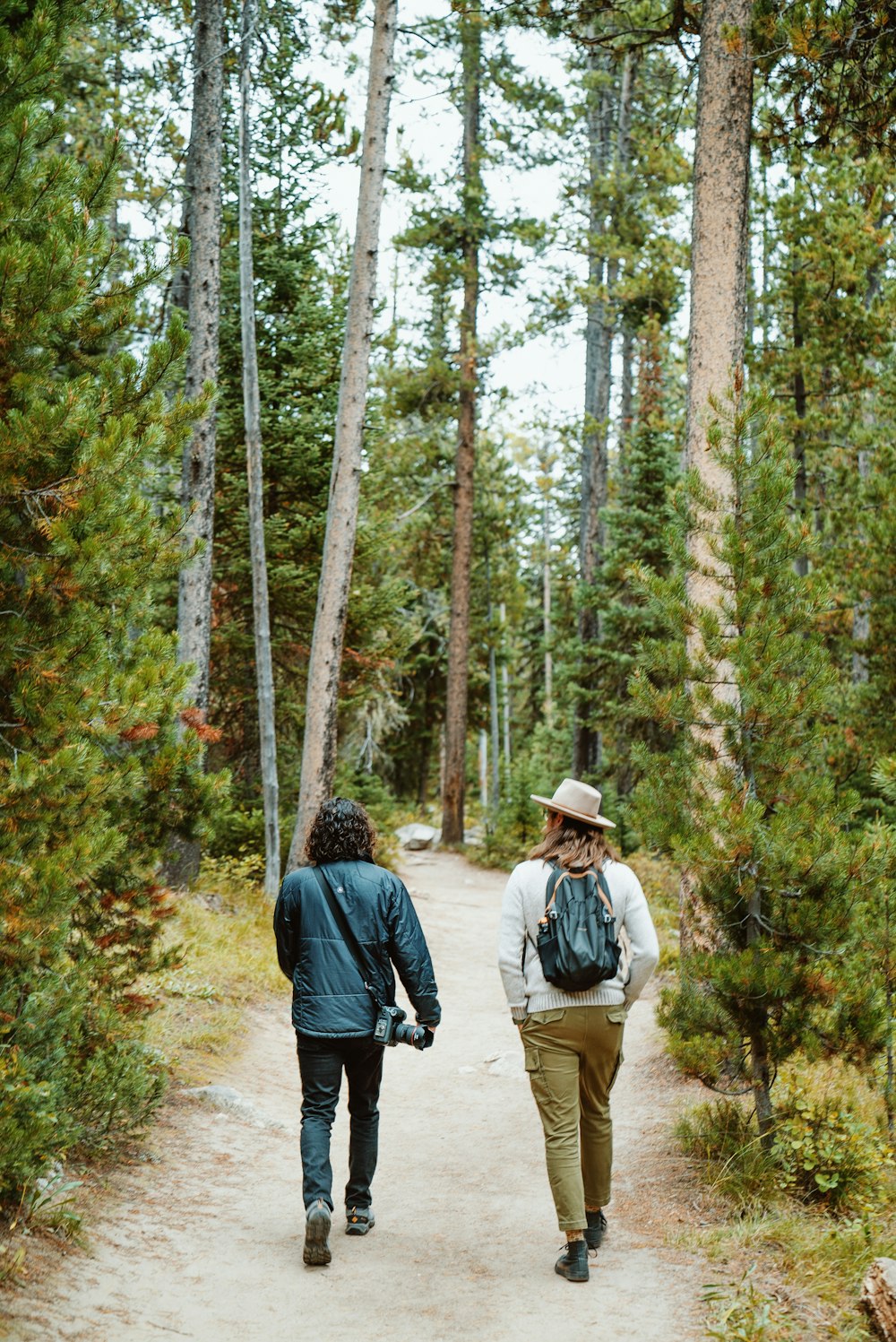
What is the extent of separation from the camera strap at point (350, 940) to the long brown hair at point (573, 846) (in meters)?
0.89

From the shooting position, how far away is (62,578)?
4133mm

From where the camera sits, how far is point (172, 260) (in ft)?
16.1

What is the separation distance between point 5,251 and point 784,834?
4.12m

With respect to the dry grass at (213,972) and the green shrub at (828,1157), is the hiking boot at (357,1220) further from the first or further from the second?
the green shrub at (828,1157)

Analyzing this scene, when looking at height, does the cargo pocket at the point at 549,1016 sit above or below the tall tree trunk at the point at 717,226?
below

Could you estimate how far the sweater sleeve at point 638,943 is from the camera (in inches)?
179

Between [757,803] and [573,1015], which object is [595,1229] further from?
[757,803]

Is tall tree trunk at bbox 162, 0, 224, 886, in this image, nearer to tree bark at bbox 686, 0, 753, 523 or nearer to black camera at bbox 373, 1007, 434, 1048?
tree bark at bbox 686, 0, 753, 523

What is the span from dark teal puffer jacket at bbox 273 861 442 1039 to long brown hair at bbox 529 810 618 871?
704mm

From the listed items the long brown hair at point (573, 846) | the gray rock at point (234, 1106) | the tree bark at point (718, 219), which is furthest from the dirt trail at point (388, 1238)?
the tree bark at point (718, 219)

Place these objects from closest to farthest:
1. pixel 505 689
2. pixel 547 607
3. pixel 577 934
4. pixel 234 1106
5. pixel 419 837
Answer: pixel 577 934 → pixel 234 1106 → pixel 419 837 → pixel 505 689 → pixel 547 607

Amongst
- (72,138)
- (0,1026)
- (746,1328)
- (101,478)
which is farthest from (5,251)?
(72,138)

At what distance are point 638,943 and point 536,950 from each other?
44cm

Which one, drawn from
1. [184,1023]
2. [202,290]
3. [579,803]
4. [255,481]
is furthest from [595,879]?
[202,290]
